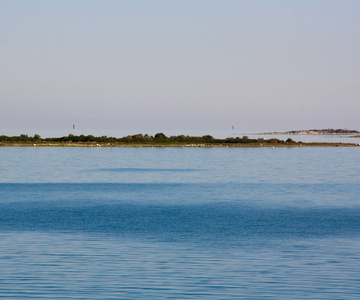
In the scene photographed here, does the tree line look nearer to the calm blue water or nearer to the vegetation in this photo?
the vegetation

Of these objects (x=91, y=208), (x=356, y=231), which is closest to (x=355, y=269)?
(x=356, y=231)

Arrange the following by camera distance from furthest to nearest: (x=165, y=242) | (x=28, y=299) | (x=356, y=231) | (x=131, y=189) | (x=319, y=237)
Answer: (x=131, y=189), (x=356, y=231), (x=319, y=237), (x=165, y=242), (x=28, y=299)

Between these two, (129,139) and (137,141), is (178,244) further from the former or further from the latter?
(129,139)

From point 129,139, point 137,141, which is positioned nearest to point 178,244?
point 137,141

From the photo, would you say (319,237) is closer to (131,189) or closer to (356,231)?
(356,231)

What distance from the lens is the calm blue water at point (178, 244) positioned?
19234 mm

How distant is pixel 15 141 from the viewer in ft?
586

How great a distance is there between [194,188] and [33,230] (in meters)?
32.7

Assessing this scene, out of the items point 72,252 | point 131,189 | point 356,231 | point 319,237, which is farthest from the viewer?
point 131,189

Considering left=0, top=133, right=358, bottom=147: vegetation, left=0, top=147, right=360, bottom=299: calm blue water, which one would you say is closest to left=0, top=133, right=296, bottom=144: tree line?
left=0, top=133, right=358, bottom=147: vegetation

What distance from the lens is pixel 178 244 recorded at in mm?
26984

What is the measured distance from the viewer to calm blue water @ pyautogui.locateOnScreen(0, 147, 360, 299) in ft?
63.1

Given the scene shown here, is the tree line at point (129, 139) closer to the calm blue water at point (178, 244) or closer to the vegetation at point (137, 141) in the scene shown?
the vegetation at point (137, 141)

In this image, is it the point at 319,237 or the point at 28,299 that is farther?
the point at 319,237
